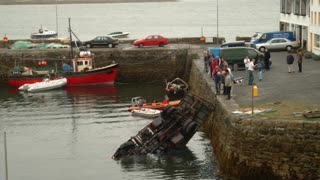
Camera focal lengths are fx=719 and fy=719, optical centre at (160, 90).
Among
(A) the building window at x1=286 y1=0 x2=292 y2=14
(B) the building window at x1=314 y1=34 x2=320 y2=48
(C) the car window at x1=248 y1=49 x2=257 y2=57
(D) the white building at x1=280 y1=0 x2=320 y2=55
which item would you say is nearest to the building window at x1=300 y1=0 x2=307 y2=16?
(D) the white building at x1=280 y1=0 x2=320 y2=55

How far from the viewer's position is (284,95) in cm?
3006

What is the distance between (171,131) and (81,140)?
→ 6181 mm

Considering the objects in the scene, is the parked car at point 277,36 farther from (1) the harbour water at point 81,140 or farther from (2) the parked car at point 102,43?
(2) the parked car at point 102,43

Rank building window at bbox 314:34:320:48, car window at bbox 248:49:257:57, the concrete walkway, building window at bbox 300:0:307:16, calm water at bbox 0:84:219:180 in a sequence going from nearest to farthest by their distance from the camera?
the concrete walkway < calm water at bbox 0:84:219:180 < car window at bbox 248:49:257:57 < building window at bbox 314:34:320:48 < building window at bbox 300:0:307:16

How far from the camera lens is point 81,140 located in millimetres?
34125

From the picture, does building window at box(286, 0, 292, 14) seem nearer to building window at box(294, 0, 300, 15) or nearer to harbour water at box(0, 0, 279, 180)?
building window at box(294, 0, 300, 15)

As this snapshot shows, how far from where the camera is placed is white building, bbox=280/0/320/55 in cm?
4891

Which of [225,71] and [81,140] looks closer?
[225,71]

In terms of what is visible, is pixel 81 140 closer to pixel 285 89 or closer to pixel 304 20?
pixel 285 89

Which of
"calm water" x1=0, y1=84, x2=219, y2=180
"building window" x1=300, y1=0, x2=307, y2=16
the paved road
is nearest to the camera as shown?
"calm water" x1=0, y1=84, x2=219, y2=180

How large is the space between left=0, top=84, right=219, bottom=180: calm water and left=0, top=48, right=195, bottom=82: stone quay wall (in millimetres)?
4940

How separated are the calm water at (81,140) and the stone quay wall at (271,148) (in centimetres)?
237

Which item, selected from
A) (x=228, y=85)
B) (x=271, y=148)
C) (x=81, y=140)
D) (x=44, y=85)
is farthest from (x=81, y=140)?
(x=44, y=85)

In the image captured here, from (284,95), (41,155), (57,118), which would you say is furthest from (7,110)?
(284,95)
